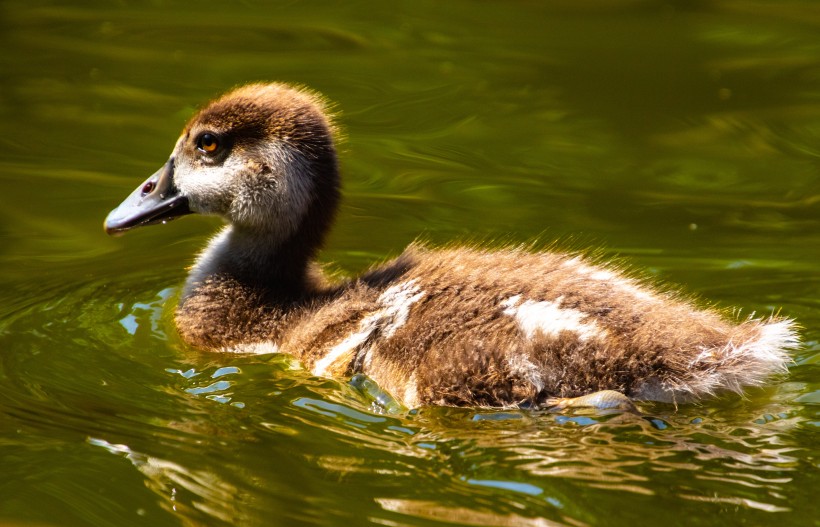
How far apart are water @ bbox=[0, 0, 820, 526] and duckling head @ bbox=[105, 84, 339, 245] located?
0.60 metres

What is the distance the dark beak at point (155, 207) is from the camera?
5480 mm

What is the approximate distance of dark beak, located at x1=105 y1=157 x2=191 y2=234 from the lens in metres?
5.48

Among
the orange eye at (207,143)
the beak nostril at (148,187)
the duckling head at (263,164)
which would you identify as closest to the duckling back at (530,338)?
the duckling head at (263,164)

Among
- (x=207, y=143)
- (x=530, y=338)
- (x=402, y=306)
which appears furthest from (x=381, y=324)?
(x=207, y=143)

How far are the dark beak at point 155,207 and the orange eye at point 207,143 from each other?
0.63ft

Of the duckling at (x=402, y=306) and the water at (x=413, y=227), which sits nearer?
the water at (x=413, y=227)

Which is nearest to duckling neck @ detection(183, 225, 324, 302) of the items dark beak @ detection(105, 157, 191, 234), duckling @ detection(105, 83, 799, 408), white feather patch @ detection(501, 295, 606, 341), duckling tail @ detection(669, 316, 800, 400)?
duckling @ detection(105, 83, 799, 408)

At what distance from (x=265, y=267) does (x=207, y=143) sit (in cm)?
58

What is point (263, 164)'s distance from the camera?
5.22 metres

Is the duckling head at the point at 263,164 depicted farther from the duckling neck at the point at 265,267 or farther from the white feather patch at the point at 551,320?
the white feather patch at the point at 551,320

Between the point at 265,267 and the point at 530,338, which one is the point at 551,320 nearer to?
the point at 530,338

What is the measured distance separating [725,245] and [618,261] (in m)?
0.74

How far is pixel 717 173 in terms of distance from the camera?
7.21 m

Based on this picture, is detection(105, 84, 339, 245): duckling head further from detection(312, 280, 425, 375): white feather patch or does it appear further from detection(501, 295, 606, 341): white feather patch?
detection(501, 295, 606, 341): white feather patch
